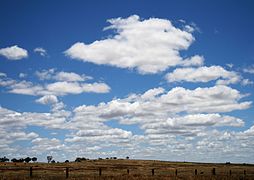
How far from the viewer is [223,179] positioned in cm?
4394

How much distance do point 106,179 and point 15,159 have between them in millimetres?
168860

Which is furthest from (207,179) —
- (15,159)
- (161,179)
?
(15,159)

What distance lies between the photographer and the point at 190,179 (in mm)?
44625

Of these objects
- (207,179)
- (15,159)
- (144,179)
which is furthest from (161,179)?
(15,159)

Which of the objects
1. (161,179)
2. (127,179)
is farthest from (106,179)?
(161,179)

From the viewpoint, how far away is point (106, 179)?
40.3 meters

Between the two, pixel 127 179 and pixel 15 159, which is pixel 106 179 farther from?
pixel 15 159

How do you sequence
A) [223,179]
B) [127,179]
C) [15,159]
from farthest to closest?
[15,159] → [223,179] → [127,179]

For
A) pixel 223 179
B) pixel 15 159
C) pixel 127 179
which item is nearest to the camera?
pixel 127 179

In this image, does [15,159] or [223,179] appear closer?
[223,179]

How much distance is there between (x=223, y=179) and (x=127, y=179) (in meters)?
12.1

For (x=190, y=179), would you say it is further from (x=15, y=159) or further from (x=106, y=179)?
(x=15, y=159)

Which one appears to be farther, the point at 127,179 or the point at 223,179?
the point at 223,179

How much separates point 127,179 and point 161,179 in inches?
179
